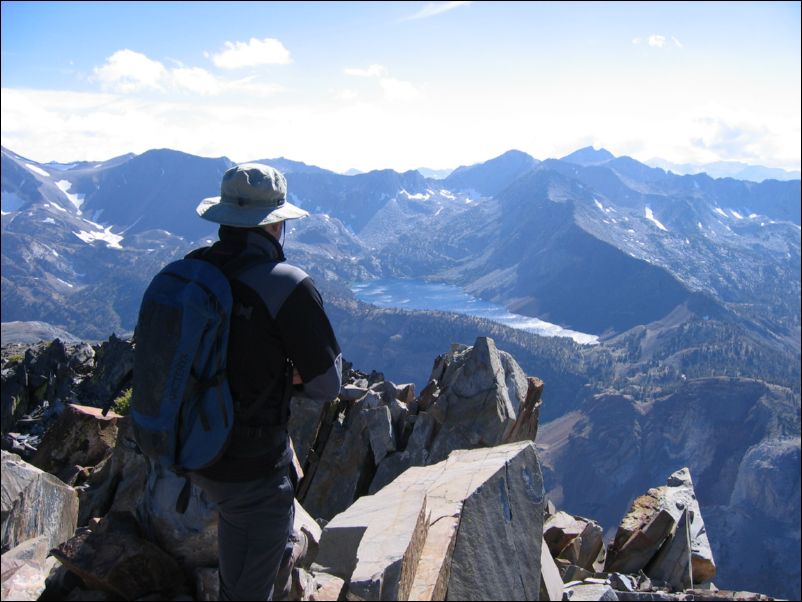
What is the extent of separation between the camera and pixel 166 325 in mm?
6492

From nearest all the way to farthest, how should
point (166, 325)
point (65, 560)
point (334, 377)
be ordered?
point (166, 325), point (334, 377), point (65, 560)

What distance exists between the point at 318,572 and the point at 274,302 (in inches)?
171

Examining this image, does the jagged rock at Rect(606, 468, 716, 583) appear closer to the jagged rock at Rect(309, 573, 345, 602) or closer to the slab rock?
the slab rock

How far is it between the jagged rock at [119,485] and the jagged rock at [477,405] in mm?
8003

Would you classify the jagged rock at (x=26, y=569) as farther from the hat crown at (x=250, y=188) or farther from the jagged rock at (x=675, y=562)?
the jagged rock at (x=675, y=562)

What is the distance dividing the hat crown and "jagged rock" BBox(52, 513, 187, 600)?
4.50 m

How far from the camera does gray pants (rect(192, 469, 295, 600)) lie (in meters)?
6.80

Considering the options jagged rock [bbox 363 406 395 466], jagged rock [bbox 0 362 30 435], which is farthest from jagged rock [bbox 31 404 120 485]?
jagged rock [bbox 0 362 30 435]

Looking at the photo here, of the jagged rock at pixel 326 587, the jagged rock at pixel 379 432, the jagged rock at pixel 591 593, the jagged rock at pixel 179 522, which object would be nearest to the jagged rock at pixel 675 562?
the jagged rock at pixel 591 593

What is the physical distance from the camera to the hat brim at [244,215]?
6.98m

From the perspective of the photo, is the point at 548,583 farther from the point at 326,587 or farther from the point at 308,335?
the point at 308,335

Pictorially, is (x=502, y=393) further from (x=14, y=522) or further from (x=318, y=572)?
(x=14, y=522)

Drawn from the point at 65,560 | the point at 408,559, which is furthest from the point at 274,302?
the point at 65,560

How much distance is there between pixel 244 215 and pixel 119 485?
407 inches
